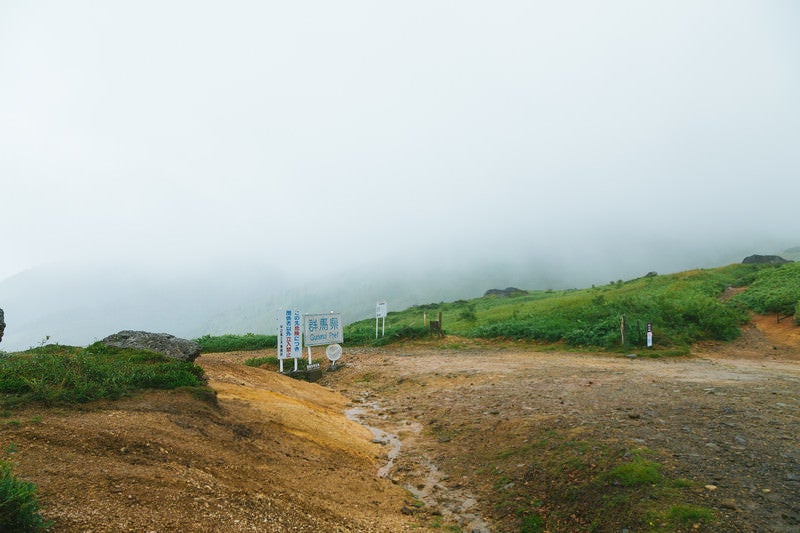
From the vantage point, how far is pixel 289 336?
1948 centimetres

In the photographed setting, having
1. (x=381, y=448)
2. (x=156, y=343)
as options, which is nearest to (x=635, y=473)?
(x=381, y=448)

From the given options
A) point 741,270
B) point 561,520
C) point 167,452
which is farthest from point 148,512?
point 741,270

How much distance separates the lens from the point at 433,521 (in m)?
7.06

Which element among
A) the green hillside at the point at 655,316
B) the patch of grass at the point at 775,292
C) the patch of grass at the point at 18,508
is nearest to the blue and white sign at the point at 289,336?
the green hillside at the point at 655,316

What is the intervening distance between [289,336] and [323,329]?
251cm

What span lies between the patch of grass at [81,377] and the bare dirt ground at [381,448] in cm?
42

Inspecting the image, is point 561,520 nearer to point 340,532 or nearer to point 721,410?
point 340,532

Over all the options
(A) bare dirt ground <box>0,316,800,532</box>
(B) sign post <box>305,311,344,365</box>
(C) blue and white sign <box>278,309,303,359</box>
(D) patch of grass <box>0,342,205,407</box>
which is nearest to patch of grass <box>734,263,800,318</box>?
(A) bare dirt ground <box>0,316,800,532</box>

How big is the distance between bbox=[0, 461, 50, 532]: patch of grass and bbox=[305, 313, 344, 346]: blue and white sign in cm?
1706

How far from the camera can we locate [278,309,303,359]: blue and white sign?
19.4 m

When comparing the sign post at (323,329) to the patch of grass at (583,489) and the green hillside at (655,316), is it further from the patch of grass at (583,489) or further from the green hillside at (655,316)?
the patch of grass at (583,489)

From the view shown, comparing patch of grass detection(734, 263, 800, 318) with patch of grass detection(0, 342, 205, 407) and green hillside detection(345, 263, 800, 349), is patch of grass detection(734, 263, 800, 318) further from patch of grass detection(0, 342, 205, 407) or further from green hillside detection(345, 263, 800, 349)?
patch of grass detection(0, 342, 205, 407)

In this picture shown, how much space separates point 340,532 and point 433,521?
1.87 metres

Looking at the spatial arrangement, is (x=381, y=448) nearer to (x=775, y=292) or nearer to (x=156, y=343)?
(x=156, y=343)
